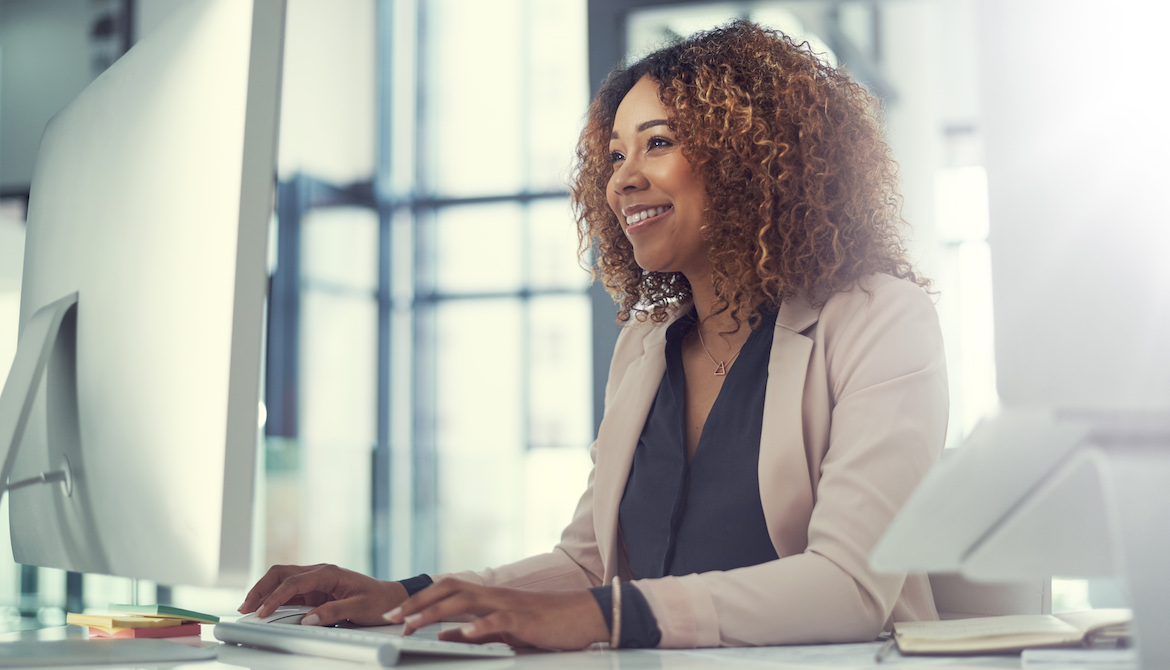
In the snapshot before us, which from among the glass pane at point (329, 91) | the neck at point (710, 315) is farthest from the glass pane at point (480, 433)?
the neck at point (710, 315)

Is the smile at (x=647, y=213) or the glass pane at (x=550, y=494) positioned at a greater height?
the smile at (x=647, y=213)

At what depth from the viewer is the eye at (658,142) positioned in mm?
1551

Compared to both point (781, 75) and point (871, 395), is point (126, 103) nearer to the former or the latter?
point (871, 395)

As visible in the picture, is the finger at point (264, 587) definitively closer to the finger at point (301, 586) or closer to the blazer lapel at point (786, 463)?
the finger at point (301, 586)

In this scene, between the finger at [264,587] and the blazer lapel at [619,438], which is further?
the blazer lapel at [619,438]

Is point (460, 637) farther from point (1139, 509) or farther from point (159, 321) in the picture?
point (1139, 509)

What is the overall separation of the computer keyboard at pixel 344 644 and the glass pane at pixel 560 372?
5.21m

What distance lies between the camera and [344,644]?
743mm

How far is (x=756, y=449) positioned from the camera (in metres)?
1.25

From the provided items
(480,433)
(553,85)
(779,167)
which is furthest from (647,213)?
(553,85)

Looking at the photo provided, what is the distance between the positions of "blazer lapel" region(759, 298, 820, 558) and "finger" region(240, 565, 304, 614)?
1.91 ft

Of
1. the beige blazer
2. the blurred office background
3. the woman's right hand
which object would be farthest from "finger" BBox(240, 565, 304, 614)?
the blurred office background

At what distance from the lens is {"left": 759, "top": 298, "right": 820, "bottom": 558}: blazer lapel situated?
1.17 metres

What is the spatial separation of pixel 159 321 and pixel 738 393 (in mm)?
850
